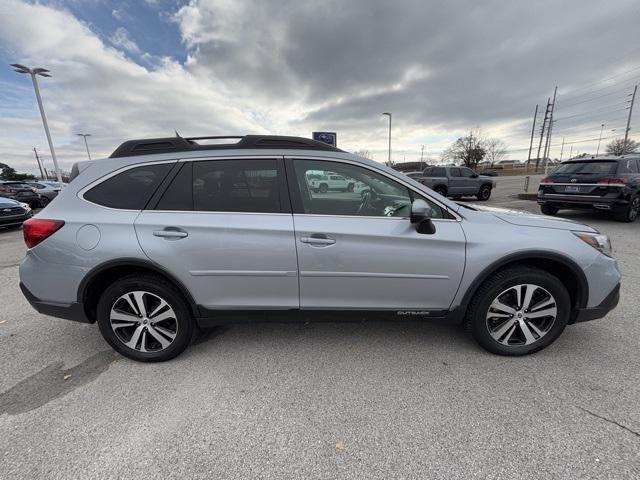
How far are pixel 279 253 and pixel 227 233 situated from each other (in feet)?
1.39

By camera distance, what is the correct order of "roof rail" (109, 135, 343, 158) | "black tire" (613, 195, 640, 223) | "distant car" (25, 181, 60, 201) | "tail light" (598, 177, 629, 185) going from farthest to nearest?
1. "distant car" (25, 181, 60, 201)
2. "black tire" (613, 195, 640, 223)
3. "tail light" (598, 177, 629, 185)
4. "roof rail" (109, 135, 343, 158)

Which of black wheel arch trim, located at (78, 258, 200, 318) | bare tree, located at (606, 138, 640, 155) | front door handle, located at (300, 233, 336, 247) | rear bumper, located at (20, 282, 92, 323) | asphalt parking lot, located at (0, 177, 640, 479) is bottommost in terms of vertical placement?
asphalt parking lot, located at (0, 177, 640, 479)

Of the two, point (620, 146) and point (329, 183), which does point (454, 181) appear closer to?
point (329, 183)

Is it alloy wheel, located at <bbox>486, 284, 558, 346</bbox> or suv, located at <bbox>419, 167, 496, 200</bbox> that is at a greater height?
suv, located at <bbox>419, 167, 496, 200</bbox>

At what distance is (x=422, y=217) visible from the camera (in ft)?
7.60

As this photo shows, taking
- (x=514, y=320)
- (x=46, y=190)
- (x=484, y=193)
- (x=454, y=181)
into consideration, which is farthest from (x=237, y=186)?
(x=46, y=190)

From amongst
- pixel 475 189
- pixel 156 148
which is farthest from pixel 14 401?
pixel 475 189

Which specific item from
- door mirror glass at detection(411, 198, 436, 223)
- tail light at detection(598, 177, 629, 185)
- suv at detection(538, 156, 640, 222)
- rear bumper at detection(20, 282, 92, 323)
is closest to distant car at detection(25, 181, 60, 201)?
rear bumper at detection(20, 282, 92, 323)

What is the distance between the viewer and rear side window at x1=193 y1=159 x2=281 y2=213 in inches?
97.9

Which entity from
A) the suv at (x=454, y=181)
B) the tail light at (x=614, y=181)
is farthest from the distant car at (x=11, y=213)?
the tail light at (x=614, y=181)

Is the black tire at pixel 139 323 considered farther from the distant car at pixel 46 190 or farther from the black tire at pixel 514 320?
the distant car at pixel 46 190

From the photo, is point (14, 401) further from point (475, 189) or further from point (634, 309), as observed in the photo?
point (475, 189)

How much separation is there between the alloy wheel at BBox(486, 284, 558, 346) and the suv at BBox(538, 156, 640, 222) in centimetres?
704

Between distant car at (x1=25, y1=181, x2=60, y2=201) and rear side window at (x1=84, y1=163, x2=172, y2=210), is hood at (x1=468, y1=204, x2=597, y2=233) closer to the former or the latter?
rear side window at (x1=84, y1=163, x2=172, y2=210)
